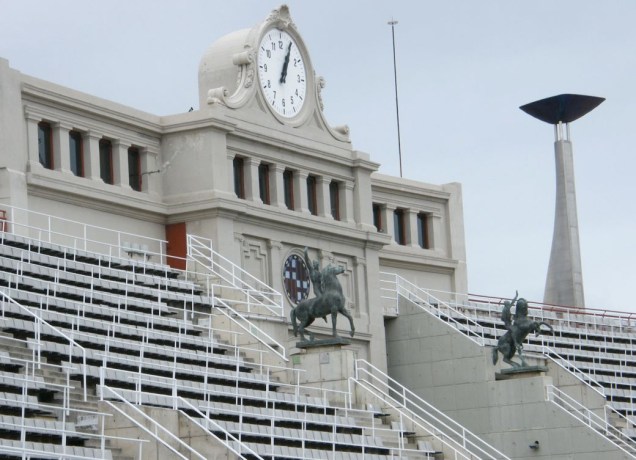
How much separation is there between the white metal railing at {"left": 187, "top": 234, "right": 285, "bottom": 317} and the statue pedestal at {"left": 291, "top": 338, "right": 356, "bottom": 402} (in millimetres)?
3289

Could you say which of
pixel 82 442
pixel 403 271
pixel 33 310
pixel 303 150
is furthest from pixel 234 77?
pixel 82 442

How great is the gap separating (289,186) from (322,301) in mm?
9774

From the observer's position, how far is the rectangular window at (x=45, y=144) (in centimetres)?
4916

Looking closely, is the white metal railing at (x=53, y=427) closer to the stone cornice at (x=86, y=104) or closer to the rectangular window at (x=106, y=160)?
the stone cornice at (x=86, y=104)

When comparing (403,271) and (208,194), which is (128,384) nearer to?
(208,194)

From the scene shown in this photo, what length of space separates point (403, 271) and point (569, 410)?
39.0 ft

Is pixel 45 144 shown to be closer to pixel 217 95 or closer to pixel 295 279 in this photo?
pixel 217 95

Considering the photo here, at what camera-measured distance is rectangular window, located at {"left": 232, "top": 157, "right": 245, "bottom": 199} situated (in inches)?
2104

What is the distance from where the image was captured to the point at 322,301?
1817 inches

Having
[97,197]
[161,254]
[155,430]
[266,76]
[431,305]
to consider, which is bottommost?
[155,430]

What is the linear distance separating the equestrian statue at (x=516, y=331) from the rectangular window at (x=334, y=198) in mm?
7264

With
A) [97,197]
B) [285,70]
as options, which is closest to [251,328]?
[97,197]

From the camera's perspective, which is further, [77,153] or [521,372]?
[521,372]

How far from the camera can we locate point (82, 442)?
3428cm
